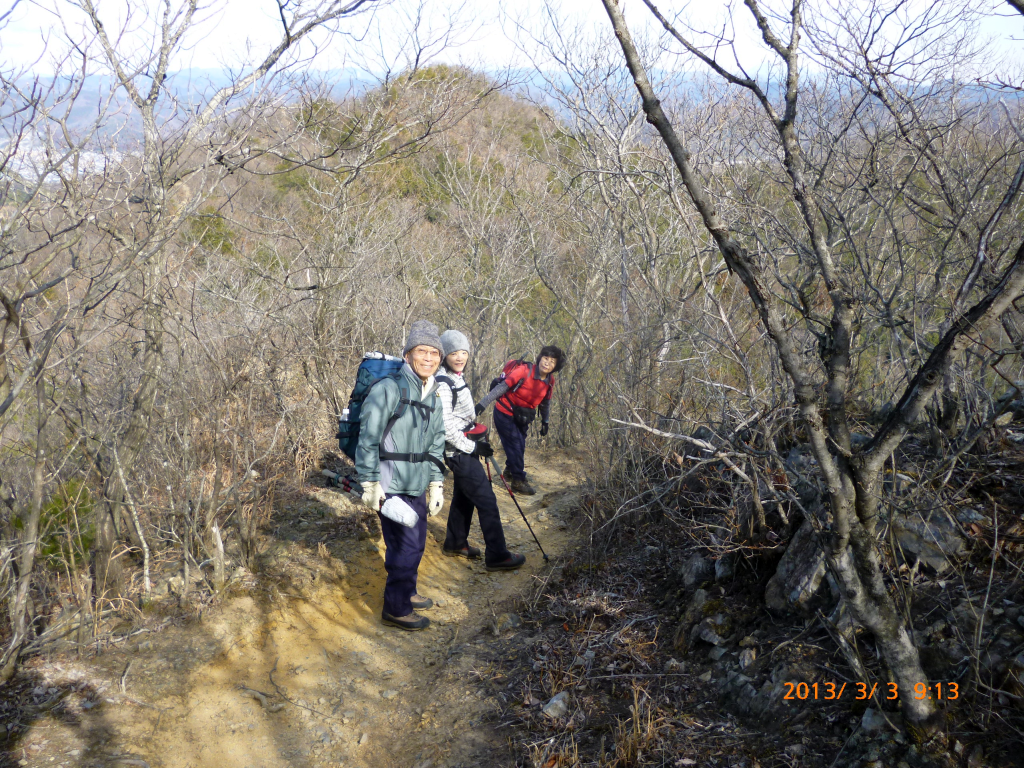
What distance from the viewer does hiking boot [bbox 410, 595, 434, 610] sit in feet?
14.4

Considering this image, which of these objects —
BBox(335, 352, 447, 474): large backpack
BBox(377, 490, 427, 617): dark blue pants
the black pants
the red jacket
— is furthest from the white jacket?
the red jacket

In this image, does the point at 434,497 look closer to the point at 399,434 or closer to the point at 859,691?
the point at 399,434

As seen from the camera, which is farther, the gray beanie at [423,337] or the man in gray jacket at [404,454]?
the gray beanie at [423,337]

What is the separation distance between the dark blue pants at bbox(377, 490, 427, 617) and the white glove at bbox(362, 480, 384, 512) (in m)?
0.08

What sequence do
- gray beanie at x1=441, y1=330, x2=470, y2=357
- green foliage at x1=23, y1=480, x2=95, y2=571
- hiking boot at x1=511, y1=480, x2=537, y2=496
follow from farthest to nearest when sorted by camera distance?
1. hiking boot at x1=511, y1=480, x2=537, y2=496
2. gray beanie at x1=441, y1=330, x2=470, y2=357
3. green foliage at x1=23, y1=480, x2=95, y2=571

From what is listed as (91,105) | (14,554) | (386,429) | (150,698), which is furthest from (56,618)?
(91,105)

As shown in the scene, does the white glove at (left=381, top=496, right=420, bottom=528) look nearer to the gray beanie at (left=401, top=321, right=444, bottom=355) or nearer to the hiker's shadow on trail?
the gray beanie at (left=401, top=321, right=444, bottom=355)

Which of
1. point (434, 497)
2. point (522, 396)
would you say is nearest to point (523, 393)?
point (522, 396)

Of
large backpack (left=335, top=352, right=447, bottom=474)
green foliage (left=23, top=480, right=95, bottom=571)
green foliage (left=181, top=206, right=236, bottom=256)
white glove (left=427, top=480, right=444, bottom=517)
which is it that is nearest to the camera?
green foliage (left=23, top=480, right=95, bottom=571)

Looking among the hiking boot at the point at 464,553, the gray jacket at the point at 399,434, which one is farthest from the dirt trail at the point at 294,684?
the gray jacket at the point at 399,434

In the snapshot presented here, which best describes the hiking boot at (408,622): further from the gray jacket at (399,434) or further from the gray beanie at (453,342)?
the gray beanie at (453,342)

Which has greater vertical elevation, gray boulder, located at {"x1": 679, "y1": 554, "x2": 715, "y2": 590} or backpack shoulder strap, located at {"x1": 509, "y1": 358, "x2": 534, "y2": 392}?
backpack shoulder strap, located at {"x1": 509, "y1": 358, "x2": 534, "y2": 392}

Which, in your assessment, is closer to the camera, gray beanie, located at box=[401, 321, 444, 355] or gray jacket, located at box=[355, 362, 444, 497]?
gray jacket, located at box=[355, 362, 444, 497]

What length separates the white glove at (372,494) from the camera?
4008 mm
